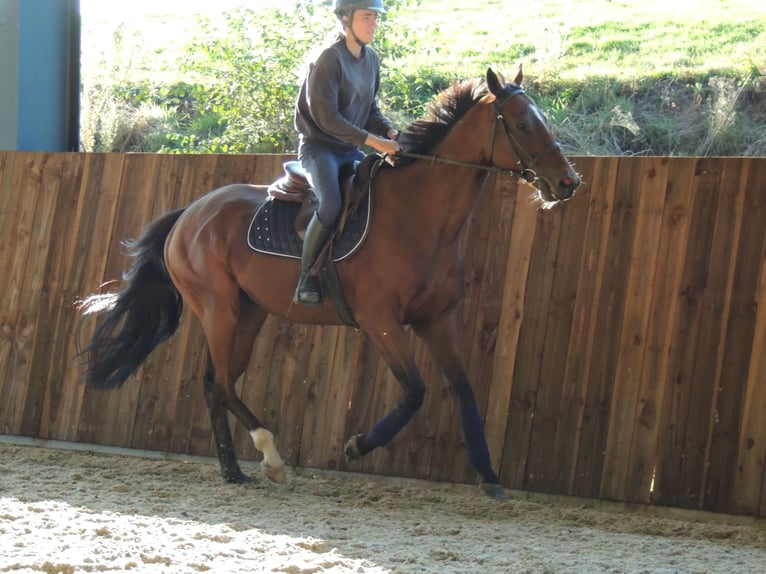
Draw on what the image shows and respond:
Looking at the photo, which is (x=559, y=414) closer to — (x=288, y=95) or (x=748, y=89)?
(x=288, y=95)

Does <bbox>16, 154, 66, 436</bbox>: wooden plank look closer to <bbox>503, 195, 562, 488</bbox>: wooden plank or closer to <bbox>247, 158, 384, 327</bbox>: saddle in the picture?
<bbox>247, 158, 384, 327</bbox>: saddle

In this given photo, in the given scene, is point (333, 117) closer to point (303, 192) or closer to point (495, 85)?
point (303, 192)

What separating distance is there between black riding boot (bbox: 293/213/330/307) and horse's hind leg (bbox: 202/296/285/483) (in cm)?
82

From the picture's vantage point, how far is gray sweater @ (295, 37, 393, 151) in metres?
5.61

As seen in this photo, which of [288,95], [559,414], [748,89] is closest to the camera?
[559,414]

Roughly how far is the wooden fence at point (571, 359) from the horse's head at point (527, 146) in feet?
2.98

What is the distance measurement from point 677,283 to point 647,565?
2.00 meters

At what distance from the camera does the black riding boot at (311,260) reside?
5625mm

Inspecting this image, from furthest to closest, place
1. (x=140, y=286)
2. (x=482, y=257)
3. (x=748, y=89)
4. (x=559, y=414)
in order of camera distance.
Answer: (x=748, y=89)
(x=140, y=286)
(x=482, y=257)
(x=559, y=414)

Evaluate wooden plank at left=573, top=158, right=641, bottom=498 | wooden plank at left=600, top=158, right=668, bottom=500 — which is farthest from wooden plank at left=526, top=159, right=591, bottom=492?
wooden plank at left=600, top=158, right=668, bottom=500

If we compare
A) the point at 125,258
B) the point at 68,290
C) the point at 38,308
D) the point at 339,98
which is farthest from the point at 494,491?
the point at 38,308

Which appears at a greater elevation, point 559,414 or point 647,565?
point 559,414

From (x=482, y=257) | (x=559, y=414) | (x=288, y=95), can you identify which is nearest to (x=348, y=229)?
(x=482, y=257)

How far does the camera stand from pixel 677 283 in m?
5.64
